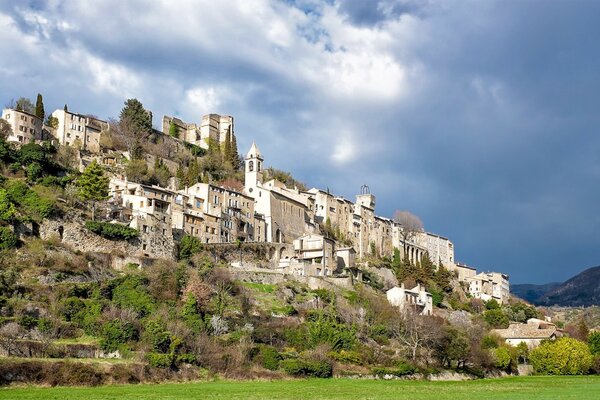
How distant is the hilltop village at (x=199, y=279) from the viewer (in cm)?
6116

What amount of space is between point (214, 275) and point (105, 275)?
10.6m

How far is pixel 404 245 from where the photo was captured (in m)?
128

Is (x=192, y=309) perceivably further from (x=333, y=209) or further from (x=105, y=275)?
(x=333, y=209)

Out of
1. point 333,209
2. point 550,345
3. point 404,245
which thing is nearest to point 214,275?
point 550,345

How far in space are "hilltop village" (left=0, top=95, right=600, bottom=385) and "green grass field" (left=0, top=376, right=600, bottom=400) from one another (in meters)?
3.45

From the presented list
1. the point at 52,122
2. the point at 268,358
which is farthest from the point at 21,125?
the point at 268,358

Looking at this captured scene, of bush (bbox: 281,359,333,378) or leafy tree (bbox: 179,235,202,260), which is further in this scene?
leafy tree (bbox: 179,235,202,260)

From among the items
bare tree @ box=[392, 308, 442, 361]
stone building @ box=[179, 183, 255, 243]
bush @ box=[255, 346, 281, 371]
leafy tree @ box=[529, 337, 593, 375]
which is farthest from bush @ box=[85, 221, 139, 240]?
leafy tree @ box=[529, 337, 593, 375]

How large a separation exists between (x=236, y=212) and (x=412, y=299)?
23012 mm

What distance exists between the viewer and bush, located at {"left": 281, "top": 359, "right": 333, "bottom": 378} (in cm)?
6356

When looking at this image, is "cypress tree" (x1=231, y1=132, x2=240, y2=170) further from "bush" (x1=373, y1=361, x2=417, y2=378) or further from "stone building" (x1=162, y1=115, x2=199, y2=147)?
"bush" (x1=373, y1=361, x2=417, y2=378)

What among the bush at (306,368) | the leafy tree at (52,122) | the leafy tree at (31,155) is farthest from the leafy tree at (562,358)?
the leafy tree at (52,122)

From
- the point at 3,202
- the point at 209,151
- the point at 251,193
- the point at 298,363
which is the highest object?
the point at 209,151

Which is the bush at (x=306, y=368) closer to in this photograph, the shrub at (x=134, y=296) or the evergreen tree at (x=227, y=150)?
the shrub at (x=134, y=296)
